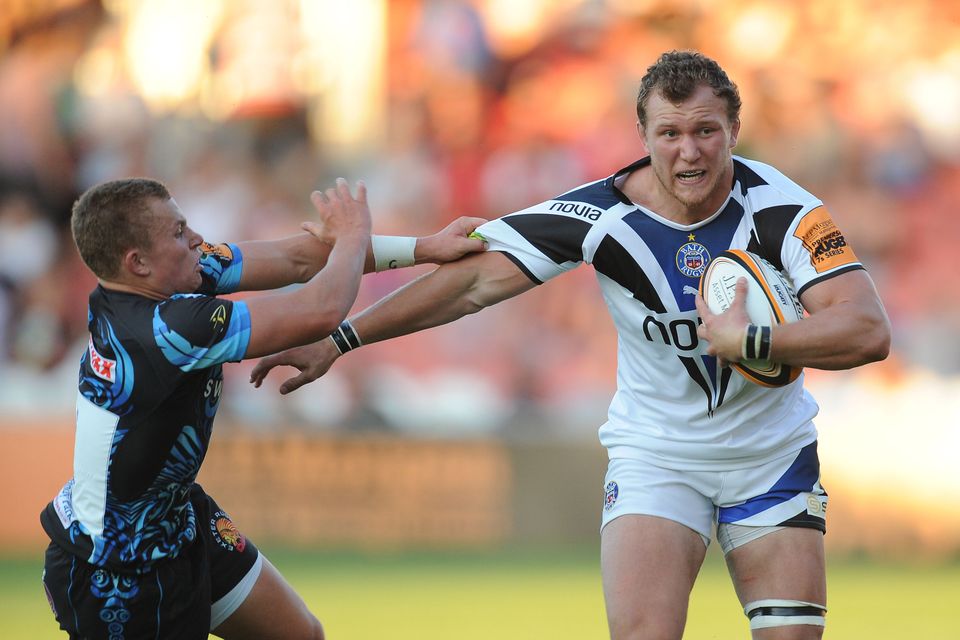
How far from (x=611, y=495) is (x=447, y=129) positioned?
10.0m

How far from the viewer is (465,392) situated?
510 inches

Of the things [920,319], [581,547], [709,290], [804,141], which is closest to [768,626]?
[709,290]

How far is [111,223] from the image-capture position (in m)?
4.32

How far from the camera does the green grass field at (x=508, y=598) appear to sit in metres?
8.38

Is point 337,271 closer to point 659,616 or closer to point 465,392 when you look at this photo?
point 659,616

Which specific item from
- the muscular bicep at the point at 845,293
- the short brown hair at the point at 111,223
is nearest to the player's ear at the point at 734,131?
the muscular bicep at the point at 845,293

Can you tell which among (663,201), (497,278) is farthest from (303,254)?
(663,201)

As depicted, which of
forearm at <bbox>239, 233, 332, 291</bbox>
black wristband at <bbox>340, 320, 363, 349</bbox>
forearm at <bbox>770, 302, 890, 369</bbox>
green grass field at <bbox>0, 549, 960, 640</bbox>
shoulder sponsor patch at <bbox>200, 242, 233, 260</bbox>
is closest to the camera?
forearm at <bbox>770, 302, 890, 369</bbox>

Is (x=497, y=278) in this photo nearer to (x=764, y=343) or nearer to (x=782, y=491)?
(x=764, y=343)

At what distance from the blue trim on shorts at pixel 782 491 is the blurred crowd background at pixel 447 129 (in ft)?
25.9

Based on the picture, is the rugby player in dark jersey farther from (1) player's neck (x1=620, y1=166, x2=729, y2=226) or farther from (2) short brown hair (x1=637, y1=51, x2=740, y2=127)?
(2) short brown hair (x1=637, y1=51, x2=740, y2=127)

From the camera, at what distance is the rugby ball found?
4504 mm

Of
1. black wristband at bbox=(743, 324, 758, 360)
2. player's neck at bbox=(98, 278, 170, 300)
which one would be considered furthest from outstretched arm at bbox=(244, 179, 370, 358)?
black wristband at bbox=(743, 324, 758, 360)

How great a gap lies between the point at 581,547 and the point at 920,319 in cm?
440
